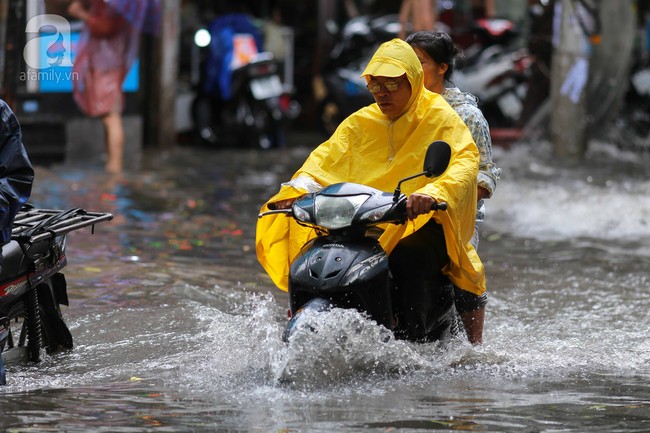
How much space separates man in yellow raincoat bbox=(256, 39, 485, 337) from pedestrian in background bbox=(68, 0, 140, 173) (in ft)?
24.2

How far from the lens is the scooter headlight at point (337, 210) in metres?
5.21

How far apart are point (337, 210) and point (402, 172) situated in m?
0.50

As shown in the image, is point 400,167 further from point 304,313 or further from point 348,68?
point 348,68

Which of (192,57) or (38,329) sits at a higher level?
(38,329)

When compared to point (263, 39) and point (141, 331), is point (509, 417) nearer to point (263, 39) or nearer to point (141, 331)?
point (141, 331)

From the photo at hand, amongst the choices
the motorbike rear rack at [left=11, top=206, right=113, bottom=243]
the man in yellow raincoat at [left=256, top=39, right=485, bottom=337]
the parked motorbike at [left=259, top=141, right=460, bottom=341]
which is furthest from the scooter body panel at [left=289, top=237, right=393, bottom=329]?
the motorbike rear rack at [left=11, top=206, right=113, bottom=243]

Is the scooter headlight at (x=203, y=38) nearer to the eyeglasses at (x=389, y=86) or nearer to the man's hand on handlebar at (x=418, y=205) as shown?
the eyeglasses at (x=389, y=86)

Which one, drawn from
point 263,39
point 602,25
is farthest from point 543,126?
point 263,39

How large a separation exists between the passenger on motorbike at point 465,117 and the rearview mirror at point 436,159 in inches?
28.3

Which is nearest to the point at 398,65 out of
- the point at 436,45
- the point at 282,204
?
the point at 436,45

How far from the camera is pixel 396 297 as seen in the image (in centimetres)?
553

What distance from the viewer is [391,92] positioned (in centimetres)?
548

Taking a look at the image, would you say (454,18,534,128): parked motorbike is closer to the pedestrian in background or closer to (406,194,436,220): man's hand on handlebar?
the pedestrian in background

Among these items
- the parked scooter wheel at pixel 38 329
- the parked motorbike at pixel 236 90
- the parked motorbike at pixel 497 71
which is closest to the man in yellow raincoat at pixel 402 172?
the parked scooter wheel at pixel 38 329
